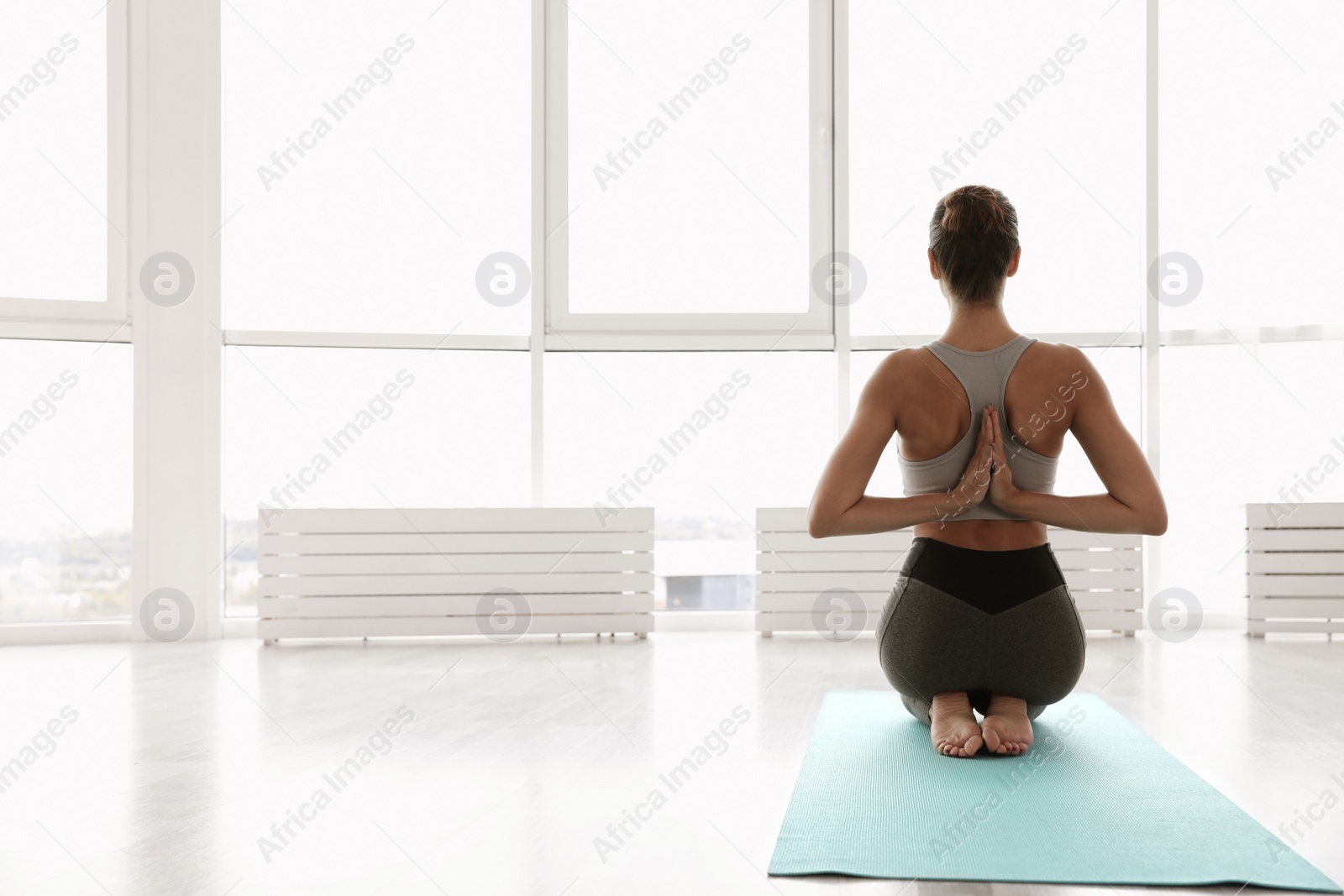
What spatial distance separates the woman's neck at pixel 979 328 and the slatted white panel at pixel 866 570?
2.39 meters

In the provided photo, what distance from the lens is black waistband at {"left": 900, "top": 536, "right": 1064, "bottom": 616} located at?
1.77m

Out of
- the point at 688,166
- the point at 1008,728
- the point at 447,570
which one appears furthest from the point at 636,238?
the point at 1008,728

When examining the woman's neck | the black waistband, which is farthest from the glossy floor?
the woman's neck

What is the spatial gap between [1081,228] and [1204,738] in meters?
2.99

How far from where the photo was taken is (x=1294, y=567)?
395 centimetres

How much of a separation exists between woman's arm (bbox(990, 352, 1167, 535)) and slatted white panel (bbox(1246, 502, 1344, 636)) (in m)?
2.66

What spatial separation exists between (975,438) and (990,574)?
242 mm

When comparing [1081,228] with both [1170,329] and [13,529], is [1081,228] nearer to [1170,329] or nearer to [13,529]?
[1170,329]

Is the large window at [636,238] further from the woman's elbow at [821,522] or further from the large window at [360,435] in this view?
the woman's elbow at [821,522]

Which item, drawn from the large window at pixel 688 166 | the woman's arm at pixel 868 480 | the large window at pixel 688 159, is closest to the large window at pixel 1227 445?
the large window at pixel 688 166

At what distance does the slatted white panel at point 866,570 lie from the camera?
13.3ft

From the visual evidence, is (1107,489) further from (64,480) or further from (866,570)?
(64,480)

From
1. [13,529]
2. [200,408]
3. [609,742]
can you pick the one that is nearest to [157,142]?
[200,408]

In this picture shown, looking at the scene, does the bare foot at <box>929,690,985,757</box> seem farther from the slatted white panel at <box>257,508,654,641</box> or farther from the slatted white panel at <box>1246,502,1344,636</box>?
the slatted white panel at <box>1246,502,1344,636</box>
